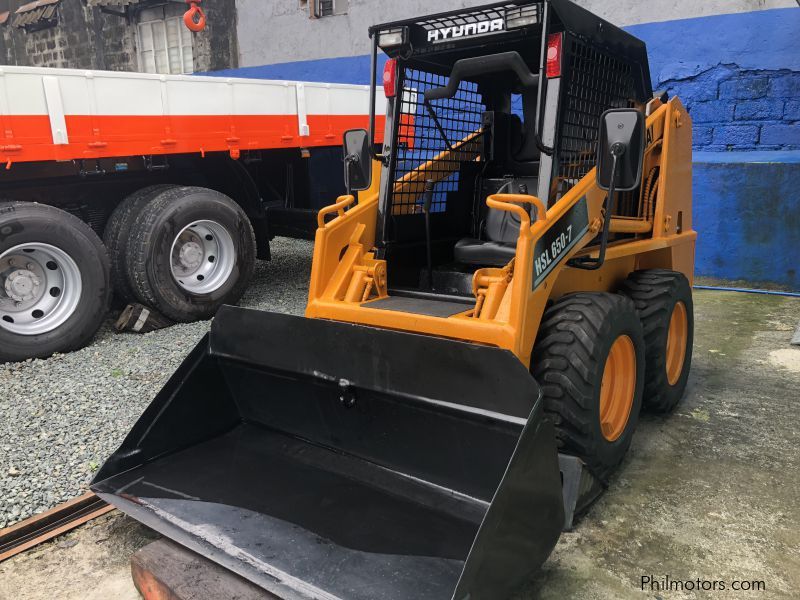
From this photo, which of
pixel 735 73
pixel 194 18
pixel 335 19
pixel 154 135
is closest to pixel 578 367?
pixel 154 135

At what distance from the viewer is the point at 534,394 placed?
90.9 inches

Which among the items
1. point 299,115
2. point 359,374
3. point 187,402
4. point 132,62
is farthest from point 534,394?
point 132,62

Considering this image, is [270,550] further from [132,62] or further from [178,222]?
[132,62]

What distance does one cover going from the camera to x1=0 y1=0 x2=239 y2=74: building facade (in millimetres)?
12469

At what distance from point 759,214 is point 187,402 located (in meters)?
6.03

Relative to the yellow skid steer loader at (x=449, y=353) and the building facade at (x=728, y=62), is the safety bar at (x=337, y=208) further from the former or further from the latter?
the building facade at (x=728, y=62)

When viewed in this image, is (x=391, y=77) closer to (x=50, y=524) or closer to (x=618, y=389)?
(x=618, y=389)

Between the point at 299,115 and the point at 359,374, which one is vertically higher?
the point at 299,115

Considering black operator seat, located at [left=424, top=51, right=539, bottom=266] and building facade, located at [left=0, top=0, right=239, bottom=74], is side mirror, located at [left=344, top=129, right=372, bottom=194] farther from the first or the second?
building facade, located at [left=0, top=0, right=239, bottom=74]

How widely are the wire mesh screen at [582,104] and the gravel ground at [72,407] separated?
259 centimetres

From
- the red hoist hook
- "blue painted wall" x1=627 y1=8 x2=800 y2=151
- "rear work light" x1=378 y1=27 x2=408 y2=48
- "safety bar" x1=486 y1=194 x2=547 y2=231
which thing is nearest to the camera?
"safety bar" x1=486 y1=194 x2=547 y2=231

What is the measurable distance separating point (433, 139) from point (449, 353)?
159 cm

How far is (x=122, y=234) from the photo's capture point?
5367 mm

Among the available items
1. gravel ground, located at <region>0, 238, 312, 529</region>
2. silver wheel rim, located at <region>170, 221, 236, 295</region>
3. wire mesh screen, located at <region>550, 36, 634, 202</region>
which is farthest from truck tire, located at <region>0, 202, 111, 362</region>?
wire mesh screen, located at <region>550, 36, 634, 202</region>
